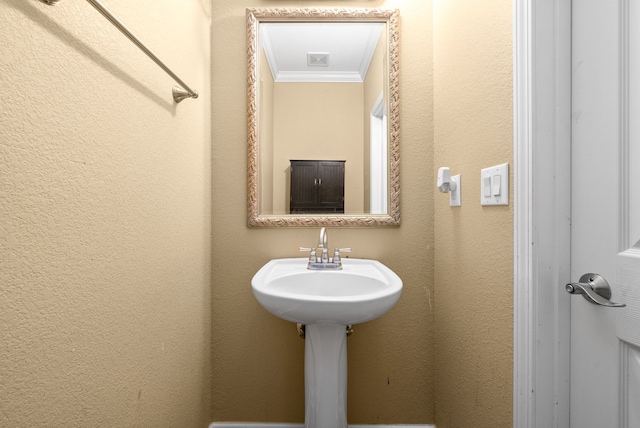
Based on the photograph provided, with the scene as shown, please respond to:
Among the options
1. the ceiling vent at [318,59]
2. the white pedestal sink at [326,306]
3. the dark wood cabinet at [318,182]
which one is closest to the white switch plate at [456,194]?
the white pedestal sink at [326,306]

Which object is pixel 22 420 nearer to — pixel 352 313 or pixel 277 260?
pixel 352 313

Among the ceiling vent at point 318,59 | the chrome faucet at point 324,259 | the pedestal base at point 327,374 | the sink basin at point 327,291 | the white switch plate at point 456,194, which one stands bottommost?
the pedestal base at point 327,374

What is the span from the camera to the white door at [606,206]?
1.90ft

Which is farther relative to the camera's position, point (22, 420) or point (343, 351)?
point (343, 351)

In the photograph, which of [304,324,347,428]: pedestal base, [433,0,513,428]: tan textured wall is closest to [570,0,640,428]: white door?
[433,0,513,428]: tan textured wall

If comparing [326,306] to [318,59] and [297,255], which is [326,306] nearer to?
[297,255]

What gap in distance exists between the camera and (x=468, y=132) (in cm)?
101

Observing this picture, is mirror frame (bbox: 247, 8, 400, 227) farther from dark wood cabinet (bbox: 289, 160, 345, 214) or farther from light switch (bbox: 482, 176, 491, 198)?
light switch (bbox: 482, 176, 491, 198)

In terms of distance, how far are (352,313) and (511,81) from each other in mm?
689

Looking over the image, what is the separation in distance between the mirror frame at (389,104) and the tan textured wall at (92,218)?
0.88 feet

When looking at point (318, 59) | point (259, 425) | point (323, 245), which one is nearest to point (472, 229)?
point (323, 245)

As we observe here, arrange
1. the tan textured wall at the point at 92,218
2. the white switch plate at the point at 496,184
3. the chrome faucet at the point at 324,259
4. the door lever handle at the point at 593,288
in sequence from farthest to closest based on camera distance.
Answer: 1. the chrome faucet at the point at 324,259
2. the white switch plate at the point at 496,184
3. the door lever handle at the point at 593,288
4. the tan textured wall at the point at 92,218

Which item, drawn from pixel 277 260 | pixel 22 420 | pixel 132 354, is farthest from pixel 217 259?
pixel 22 420

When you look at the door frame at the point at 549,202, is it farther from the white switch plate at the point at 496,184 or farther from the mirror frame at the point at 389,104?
the mirror frame at the point at 389,104
